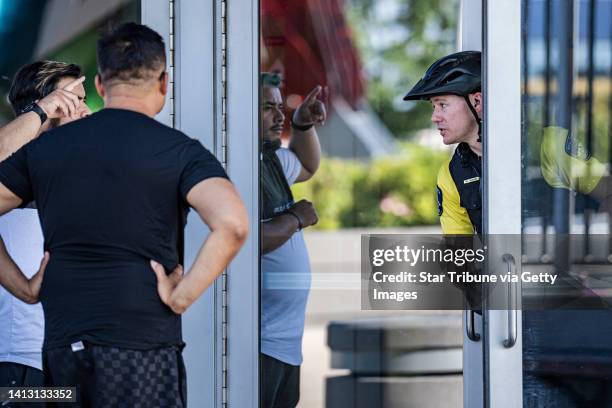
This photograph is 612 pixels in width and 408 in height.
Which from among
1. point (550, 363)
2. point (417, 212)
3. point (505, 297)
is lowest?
point (550, 363)

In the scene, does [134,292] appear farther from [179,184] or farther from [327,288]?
[327,288]

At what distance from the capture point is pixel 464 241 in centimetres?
337

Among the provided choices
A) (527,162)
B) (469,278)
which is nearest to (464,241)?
(469,278)

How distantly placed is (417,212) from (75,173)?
203cm

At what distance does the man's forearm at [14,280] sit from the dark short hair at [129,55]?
1.77 feet

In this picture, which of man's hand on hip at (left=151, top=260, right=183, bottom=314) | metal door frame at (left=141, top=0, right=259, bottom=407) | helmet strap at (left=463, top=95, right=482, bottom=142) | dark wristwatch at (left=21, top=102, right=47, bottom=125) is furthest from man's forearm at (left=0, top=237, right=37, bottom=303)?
helmet strap at (left=463, top=95, right=482, bottom=142)

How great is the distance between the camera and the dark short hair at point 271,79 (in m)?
3.48

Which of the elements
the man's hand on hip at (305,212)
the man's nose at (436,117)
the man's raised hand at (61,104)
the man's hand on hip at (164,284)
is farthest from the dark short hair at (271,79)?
the man's hand on hip at (164,284)

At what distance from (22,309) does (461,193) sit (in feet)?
4.80

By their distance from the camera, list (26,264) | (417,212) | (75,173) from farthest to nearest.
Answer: (417,212), (26,264), (75,173)

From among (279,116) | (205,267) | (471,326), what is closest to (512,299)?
(471,326)

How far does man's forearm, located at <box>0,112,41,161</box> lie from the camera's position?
9.84 ft

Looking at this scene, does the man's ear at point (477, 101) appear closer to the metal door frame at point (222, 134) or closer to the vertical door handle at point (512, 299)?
the vertical door handle at point (512, 299)

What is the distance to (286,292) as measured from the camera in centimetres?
350
